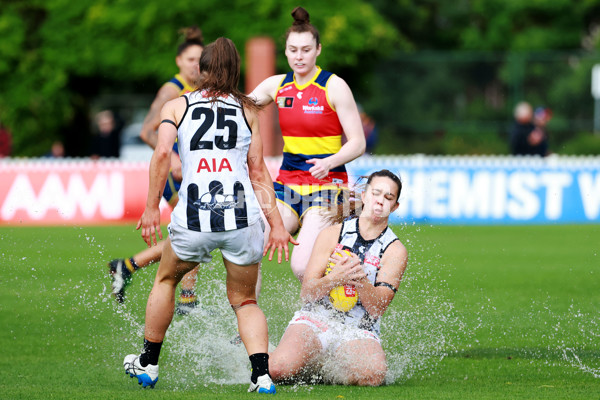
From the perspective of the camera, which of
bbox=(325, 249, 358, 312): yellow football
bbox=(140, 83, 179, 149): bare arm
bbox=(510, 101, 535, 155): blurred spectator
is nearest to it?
bbox=(325, 249, 358, 312): yellow football

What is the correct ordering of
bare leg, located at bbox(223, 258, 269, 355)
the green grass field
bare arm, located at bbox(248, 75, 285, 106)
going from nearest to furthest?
bare leg, located at bbox(223, 258, 269, 355)
the green grass field
bare arm, located at bbox(248, 75, 285, 106)

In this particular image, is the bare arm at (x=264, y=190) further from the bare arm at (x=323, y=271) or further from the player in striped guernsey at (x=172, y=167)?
the player in striped guernsey at (x=172, y=167)

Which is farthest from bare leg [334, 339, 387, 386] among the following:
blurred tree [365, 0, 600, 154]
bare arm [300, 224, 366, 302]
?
blurred tree [365, 0, 600, 154]

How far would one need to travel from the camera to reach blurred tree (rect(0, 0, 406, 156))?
24312 millimetres

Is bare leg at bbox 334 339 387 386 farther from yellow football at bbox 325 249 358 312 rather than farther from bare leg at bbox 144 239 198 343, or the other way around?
bare leg at bbox 144 239 198 343

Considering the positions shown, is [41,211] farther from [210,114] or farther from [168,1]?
[210,114]

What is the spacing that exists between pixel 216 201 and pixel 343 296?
1104mm

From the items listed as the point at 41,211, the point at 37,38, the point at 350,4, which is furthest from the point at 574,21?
the point at 41,211

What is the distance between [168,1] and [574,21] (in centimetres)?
2249

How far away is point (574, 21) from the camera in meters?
40.9

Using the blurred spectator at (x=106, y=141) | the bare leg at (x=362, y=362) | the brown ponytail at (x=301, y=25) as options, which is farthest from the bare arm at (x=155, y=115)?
the blurred spectator at (x=106, y=141)

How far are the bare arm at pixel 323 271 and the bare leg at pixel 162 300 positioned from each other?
Result: 2.54ft

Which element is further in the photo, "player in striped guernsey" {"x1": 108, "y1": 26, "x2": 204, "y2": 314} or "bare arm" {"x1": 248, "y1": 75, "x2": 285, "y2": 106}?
"player in striped guernsey" {"x1": 108, "y1": 26, "x2": 204, "y2": 314}

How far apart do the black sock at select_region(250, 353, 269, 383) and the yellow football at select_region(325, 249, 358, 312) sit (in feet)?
2.23
